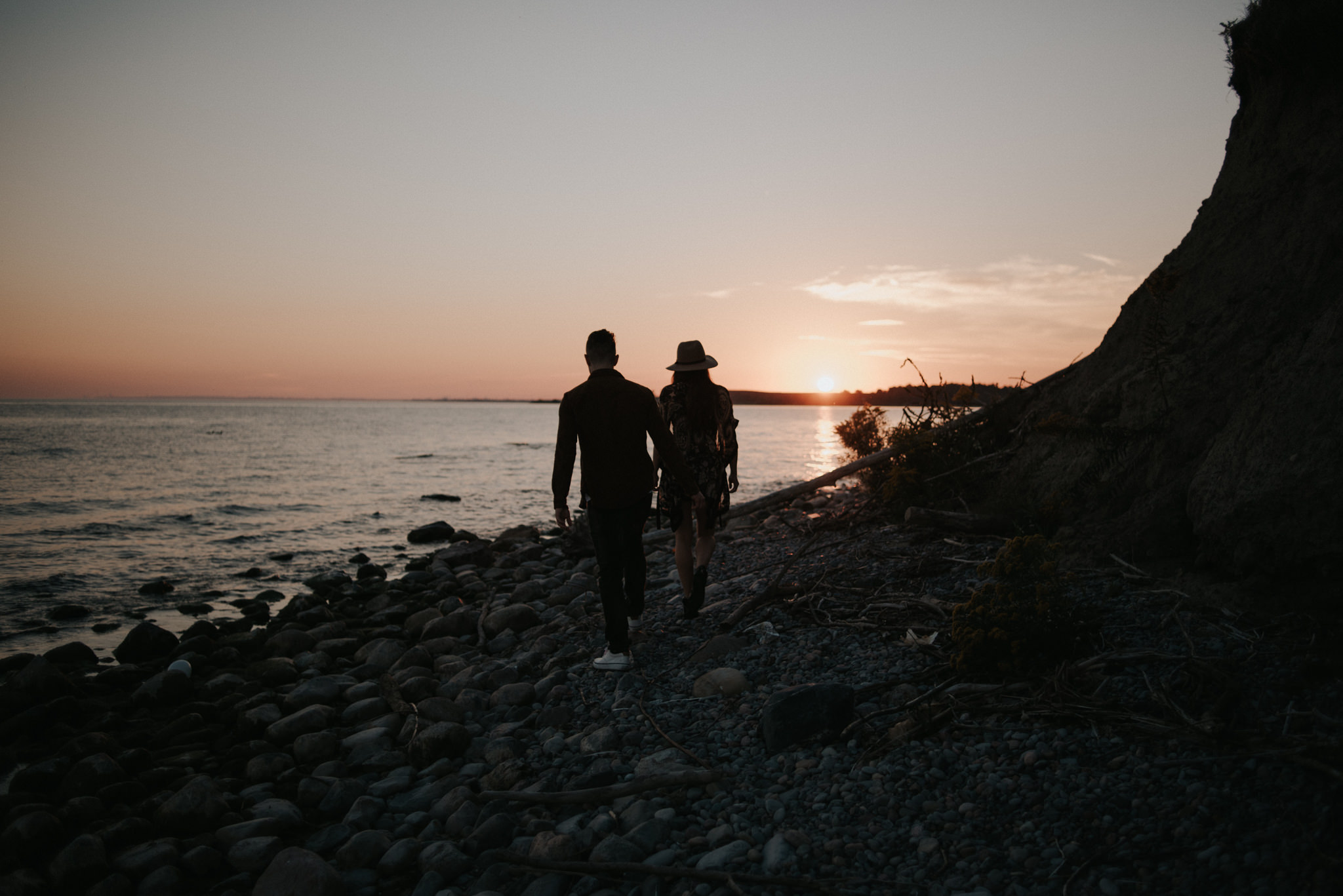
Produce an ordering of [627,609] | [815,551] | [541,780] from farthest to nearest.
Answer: [815,551] → [627,609] → [541,780]

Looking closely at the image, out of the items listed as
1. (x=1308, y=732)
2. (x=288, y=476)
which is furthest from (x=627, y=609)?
(x=288, y=476)

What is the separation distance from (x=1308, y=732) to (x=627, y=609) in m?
4.45

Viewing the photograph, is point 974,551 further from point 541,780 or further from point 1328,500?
point 541,780

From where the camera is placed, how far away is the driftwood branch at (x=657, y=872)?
2.95m

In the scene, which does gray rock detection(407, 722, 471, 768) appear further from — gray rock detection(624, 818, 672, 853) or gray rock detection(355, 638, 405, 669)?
gray rock detection(355, 638, 405, 669)

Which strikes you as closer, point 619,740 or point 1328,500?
point 1328,500

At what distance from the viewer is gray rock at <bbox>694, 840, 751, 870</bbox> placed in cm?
317

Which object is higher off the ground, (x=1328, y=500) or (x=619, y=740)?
(x=1328, y=500)

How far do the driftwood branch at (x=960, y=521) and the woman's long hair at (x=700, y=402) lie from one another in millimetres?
2519

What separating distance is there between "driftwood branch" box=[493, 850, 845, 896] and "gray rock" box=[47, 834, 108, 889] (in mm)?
2434

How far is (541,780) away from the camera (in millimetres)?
4324

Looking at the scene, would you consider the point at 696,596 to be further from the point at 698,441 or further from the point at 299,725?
the point at 299,725

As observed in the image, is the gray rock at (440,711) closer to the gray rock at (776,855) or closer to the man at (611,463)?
the man at (611,463)

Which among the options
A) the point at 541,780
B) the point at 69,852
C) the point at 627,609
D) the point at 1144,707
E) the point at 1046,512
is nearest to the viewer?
the point at 1144,707
